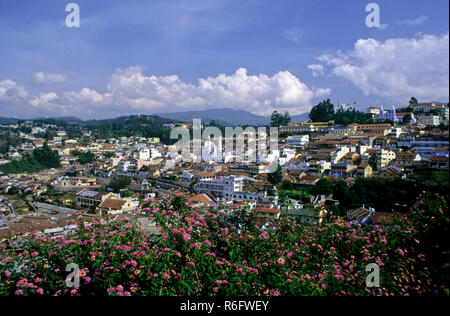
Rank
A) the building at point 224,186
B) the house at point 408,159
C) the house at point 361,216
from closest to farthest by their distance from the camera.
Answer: the house at point 361,216, the building at point 224,186, the house at point 408,159

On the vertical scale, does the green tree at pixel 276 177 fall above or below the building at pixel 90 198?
above

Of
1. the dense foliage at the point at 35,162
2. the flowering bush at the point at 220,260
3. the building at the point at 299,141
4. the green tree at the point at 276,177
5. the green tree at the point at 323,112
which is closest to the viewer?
the flowering bush at the point at 220,260

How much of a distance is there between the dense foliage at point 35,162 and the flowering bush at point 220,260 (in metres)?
40.1

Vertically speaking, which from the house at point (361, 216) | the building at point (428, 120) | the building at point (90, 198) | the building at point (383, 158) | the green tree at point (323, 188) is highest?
the building at point (428, 120)

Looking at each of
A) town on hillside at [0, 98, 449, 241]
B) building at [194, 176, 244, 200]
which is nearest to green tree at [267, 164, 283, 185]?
town on hillside at [0, 98, 449, 241]

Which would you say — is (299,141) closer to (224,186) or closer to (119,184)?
(224,186)

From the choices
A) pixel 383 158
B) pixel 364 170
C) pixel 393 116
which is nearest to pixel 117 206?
pixel 364 170

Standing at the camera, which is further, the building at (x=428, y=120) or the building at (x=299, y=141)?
the building at (x=428, y=120)

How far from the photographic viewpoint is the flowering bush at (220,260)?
7.57 feet

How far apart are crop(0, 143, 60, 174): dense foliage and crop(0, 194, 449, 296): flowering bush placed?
131 ft

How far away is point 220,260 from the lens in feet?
9.07

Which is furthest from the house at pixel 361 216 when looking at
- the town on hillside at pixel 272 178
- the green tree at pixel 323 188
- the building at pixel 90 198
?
the building at pixel 90 198

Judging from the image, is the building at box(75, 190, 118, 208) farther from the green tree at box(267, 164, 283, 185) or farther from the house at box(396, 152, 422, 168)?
the house at box(396, 152, 422, 168)

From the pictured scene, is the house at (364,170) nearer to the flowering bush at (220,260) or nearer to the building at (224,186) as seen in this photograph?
the building at (224,186)
